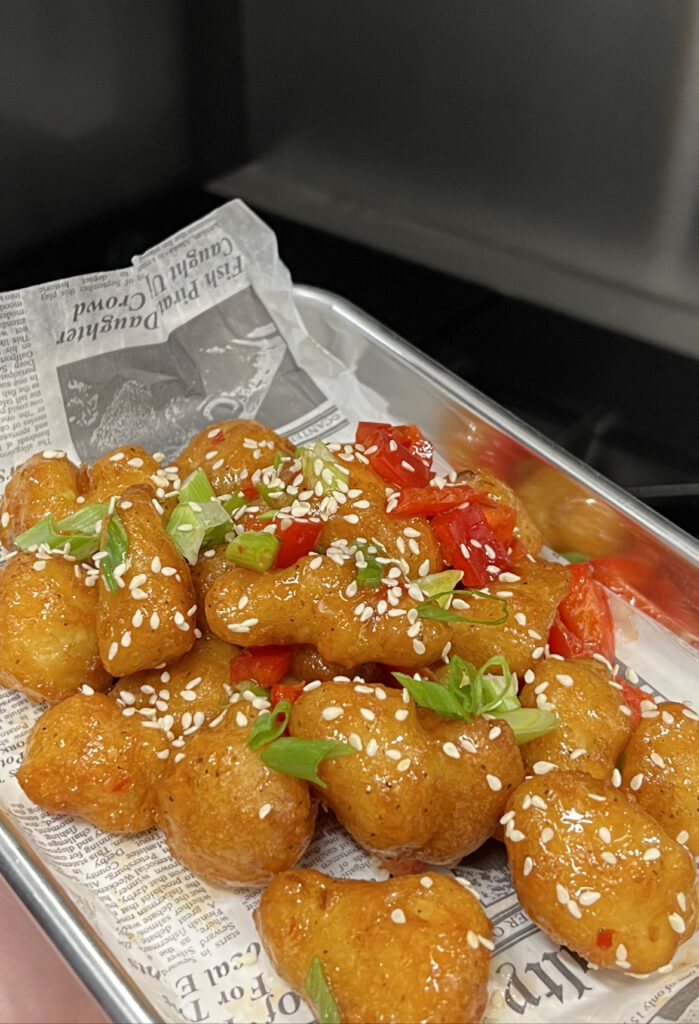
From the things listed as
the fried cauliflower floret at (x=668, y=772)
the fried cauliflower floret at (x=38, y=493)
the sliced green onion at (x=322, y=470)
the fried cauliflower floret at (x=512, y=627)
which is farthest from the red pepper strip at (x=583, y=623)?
the fried cauliflower floret at (x=38, y=493)

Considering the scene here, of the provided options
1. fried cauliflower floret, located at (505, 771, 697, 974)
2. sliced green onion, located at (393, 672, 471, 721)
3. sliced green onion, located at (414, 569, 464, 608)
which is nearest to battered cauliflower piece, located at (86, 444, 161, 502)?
sliced green onion, located at (414, 569, 464, 608)

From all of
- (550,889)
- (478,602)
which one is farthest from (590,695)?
(550,889)

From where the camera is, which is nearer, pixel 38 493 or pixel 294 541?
pixel 294 541

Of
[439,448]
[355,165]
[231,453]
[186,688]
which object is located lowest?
[439,448]

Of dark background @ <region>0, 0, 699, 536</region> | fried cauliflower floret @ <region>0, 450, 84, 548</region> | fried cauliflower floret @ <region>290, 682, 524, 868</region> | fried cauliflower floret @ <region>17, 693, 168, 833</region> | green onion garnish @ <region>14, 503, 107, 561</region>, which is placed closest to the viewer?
fried cauliflower floret @ <region>290, 682, 524, 868</region>

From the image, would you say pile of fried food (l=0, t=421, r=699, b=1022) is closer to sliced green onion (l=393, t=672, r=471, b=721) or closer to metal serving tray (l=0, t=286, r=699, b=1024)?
sliced green onion (l=393, t=672, r=471, b=721)

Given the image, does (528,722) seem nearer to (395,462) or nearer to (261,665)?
(261,665)

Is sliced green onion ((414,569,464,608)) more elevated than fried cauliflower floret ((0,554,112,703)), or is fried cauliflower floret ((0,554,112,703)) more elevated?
sliced green onion ((414,569,464,608))

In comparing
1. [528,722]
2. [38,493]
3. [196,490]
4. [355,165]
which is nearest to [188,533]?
[196,490]
